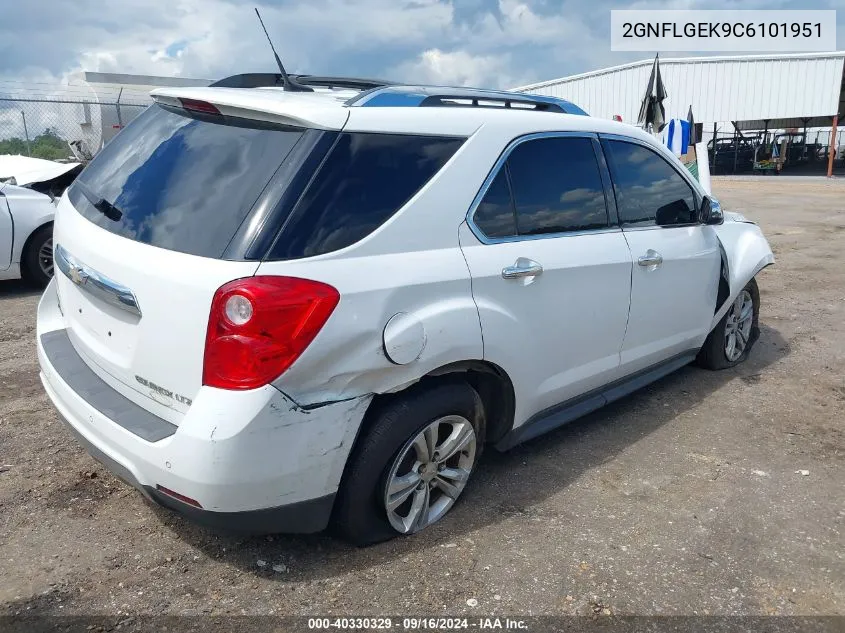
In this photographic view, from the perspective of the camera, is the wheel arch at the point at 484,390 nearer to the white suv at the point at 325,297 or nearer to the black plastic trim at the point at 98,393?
the white suv at the point at 325,297

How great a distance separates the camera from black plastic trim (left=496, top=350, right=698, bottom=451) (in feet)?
10.7

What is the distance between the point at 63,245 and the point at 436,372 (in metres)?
1.69

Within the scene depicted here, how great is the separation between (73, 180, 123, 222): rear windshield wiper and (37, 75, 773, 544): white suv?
0.01 m

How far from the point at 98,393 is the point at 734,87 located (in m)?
34.0

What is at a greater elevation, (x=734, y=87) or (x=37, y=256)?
(x=734, y=87)

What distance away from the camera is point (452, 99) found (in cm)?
299

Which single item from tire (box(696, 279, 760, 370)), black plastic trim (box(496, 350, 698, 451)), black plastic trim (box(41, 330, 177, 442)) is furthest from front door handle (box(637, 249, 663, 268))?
black plastic trim (box(41, 330, 177, 442))

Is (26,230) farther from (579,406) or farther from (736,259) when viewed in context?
(736,259)

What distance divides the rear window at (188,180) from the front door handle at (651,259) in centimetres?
201

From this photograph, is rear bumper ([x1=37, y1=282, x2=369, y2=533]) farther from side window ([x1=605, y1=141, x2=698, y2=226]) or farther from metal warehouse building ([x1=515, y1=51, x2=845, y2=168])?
metal warehouse building ([x1=515, y1=51, x2=845, y2=168])

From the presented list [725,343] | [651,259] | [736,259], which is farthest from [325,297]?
[725,343]

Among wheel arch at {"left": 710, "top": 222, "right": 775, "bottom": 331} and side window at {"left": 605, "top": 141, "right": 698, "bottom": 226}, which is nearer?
side window at {"left": 605, "top": 141, "right": 698, "bottom": 226}

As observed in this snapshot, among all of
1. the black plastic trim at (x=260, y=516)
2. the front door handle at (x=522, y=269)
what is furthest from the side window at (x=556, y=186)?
the black plastic trim at (x=260, y=516)

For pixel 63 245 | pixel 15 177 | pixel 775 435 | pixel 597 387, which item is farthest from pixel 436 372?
pixel 15 177
